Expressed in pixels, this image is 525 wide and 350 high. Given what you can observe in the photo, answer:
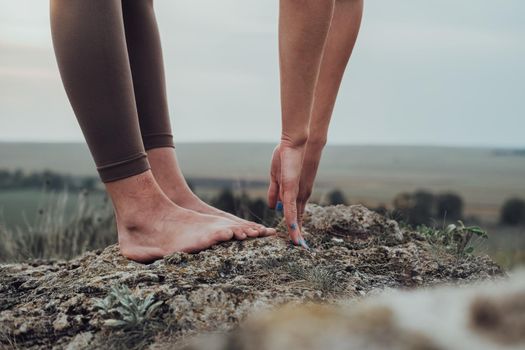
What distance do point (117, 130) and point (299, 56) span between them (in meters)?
0.70

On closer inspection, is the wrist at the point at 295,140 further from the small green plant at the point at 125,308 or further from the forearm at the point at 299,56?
the small green plant at the point at 125,308

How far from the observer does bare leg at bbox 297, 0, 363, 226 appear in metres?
2.80

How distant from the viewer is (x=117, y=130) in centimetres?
241

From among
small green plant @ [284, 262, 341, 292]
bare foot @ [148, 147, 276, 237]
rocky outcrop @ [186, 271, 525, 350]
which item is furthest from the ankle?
rocky outcrop @ [186, 271, 525, 350]

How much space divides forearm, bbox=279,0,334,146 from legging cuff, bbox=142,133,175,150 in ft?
2.11

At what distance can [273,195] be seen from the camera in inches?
104

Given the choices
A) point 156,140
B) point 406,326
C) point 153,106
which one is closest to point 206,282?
point 156,140

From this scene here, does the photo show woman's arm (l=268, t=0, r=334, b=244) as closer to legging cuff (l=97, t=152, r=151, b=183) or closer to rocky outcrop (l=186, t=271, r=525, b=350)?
legging cuff (l=97, t=152, r=151, b=183)

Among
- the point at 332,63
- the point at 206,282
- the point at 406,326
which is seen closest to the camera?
the point at 406,326

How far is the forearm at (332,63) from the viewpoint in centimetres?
Result: 281

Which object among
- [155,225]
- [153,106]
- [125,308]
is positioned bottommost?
[125,308]

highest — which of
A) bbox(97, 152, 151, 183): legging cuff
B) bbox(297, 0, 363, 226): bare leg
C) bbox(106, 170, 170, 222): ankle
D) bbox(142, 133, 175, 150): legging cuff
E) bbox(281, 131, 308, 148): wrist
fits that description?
bbox(297, 0, 363, 226): bare leg

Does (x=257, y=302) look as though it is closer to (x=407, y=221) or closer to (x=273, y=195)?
(x=273, y=195)

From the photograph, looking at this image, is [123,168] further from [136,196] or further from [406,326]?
[406,326]
